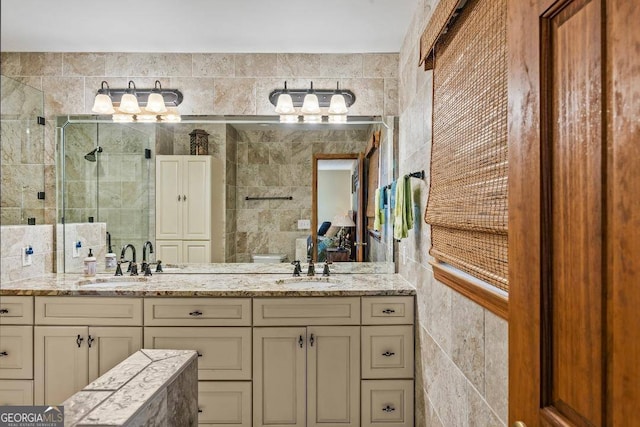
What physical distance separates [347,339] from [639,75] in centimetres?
200

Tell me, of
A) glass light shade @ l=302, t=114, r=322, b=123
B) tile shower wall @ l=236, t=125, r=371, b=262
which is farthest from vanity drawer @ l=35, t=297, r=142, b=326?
glass light shade @ l=302, t=114, r=322, b=123

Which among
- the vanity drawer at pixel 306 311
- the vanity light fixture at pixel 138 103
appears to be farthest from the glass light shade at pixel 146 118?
the vanity drawer at pixel 306 311

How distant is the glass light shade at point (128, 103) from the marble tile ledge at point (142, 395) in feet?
6.65

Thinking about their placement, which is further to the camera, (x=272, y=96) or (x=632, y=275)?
(x=272, y=96)

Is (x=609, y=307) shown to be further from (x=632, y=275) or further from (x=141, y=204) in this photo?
(x=141, y=204)

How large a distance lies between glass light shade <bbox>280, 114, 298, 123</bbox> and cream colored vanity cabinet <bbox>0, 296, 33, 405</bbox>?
2.03 meters

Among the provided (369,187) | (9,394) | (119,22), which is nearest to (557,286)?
(369,187)

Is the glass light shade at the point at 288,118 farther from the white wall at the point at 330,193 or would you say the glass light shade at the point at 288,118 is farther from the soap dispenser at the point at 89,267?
the soap dispenser at the point at 89,267

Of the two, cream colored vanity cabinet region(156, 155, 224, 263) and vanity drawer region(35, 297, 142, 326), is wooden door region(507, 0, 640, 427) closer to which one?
vanity drawer region(35, 297, 142, 326)

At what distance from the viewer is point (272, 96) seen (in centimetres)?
271

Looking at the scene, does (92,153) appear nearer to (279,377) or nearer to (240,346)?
(240,346)

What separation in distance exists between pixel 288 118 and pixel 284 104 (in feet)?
0.36

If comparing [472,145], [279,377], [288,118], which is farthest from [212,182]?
[472,145]

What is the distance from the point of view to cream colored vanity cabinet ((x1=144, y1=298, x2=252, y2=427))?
213 centimetres
